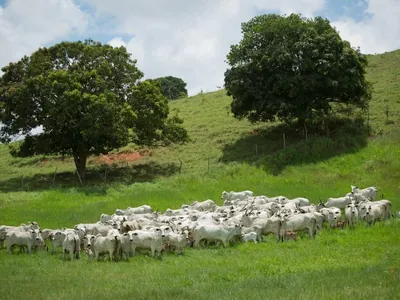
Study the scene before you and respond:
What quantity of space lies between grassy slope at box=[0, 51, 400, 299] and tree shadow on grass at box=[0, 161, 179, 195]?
377 mm

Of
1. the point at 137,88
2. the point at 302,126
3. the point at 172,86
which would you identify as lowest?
the point at 302,126

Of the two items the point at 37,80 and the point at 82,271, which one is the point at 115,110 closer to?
the point at 37,80

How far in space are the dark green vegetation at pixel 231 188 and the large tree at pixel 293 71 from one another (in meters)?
2.98

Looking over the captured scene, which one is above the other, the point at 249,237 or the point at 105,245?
the point at 105,245

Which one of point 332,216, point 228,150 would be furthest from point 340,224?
point 228,150

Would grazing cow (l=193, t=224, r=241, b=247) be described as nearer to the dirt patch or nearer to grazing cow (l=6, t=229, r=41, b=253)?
grazing cow (l=6, t=229, r=41, b=253)

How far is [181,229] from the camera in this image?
2100 centimetres

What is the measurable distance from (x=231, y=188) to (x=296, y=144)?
8531 millimetres

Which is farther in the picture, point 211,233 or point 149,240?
point 211,233

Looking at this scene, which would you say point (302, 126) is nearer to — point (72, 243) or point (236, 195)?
point (236, 195)

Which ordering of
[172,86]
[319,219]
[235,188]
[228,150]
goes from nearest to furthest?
[319,219] < [235,188] < [228,150] < [172,86]

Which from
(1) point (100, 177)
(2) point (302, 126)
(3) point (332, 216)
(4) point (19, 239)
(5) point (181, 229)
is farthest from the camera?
(2) point (302, 126)

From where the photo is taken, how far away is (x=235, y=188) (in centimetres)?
3497

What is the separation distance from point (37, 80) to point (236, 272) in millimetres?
29013
